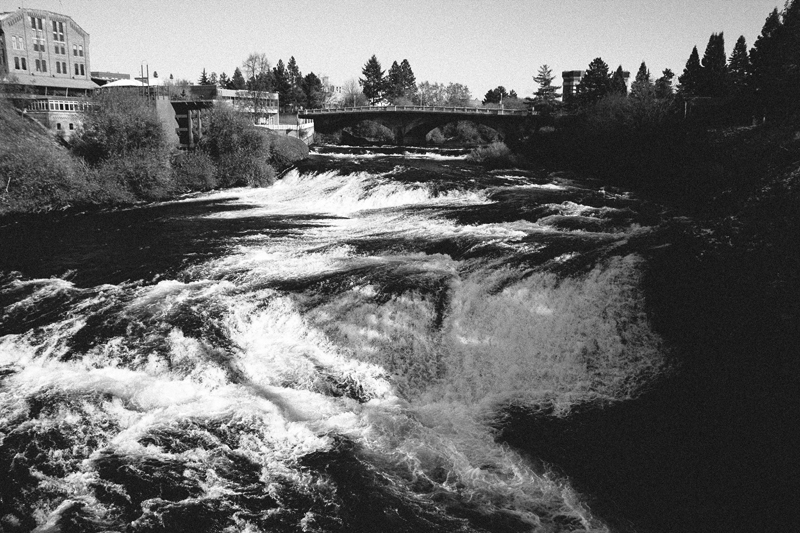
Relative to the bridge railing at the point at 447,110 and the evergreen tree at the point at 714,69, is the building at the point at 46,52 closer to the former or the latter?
the bridge railing at the point at 447,110

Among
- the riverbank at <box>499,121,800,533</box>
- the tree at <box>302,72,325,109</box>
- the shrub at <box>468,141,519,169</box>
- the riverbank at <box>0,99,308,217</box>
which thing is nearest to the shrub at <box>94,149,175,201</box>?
the riverbank at <box>0,99,308,217</box>

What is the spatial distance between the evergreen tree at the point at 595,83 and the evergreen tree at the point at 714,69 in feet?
37.6

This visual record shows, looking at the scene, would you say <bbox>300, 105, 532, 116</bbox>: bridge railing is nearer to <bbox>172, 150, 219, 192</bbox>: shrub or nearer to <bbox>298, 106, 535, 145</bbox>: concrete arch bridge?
<bbox>298, 106, 535, 145</bbox>: concrete arch bridge

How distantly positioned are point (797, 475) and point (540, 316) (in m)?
6.67

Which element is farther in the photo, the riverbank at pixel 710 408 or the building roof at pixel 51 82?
the building roof at pixel 51 82

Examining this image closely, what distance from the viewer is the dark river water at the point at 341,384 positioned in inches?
403

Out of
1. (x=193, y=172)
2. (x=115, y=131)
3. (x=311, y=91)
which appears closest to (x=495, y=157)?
(x=193, y=172)

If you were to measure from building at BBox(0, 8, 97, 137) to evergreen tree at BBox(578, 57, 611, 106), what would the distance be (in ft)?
192

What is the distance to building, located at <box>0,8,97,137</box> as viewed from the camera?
66.6m

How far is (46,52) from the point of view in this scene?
243 feet

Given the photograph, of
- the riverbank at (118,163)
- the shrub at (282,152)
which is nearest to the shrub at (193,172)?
the riverbank at (118,163)

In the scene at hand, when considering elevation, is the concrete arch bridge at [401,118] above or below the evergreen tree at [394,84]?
below

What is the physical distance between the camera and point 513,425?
1259 centimetres

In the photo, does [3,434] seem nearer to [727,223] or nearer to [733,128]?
[727,223]
